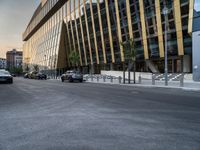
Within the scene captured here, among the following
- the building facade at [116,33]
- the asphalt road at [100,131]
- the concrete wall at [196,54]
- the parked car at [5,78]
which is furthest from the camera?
the building facade at [116,33]

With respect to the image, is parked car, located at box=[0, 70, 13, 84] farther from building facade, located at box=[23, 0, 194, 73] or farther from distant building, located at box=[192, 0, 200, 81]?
distant building, located at box=[192, 0, 200, 81]

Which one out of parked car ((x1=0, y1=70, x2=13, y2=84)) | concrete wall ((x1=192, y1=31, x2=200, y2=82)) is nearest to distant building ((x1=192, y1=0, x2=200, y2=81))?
concrete wall ((x1=192, y1=31, x2=200, y2=82))

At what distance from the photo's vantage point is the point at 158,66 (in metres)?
43.1

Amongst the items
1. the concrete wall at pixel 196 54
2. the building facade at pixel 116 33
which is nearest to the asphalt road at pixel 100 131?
the concrete wall at pixel 196 54

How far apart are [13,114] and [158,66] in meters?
36.9

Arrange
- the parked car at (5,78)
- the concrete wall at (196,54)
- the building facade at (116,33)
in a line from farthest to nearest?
the building facade at (116,33)
the parked car at (5,78)
the concrete wall at (196,54)

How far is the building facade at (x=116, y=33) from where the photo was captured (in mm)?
37000

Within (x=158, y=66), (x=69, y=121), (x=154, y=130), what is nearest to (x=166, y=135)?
(x=154, y=130)

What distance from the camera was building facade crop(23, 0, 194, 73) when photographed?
37.0 metres

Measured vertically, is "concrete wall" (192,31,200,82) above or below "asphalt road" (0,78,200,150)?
above

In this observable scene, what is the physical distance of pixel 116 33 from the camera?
49.8m

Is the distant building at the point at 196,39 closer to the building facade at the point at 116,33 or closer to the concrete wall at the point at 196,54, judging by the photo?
the concrete wall at the point at 196,54

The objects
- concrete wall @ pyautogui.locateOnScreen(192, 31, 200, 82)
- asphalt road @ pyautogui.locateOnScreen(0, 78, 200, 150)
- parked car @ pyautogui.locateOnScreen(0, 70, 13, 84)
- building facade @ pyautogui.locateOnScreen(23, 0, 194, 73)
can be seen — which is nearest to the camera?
asphalt road @ pyautogui.locateOnScreen(0, 78, 200, 150)

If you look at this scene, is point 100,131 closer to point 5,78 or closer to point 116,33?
point 5,78
